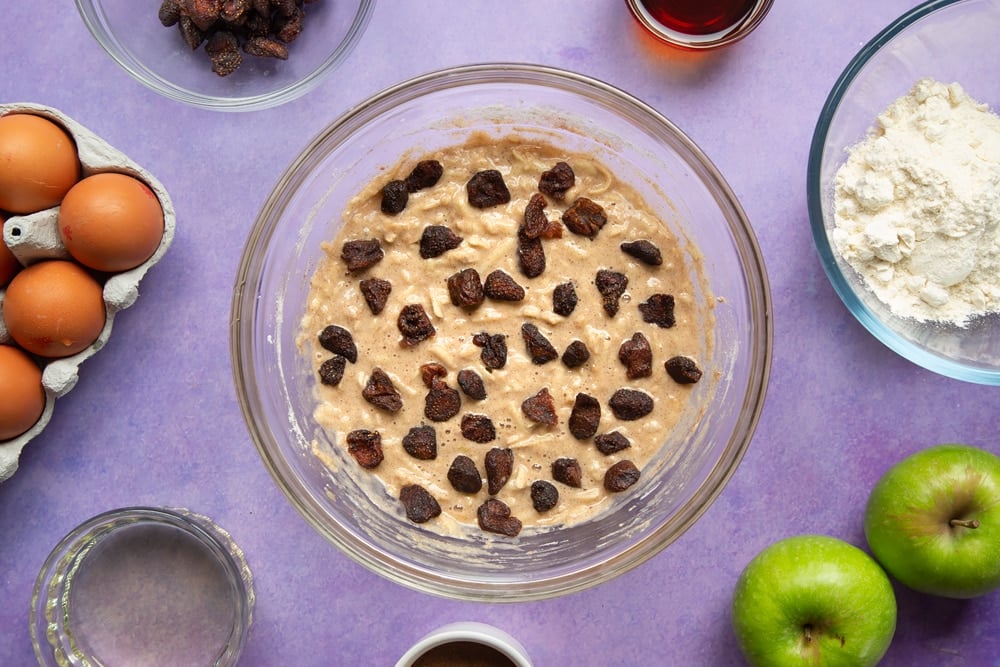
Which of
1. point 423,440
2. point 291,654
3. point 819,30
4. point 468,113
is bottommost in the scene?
point 291,654

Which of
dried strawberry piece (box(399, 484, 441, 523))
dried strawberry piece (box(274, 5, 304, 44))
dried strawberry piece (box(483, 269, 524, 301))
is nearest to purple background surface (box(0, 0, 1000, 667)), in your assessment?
dried strawberry piece (box(274, 5, 304, 44))

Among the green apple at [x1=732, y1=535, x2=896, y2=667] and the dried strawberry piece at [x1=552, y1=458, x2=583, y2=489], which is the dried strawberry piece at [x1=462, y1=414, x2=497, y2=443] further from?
the green apple at [x1=732, y1=535, x2=896, y2=667]

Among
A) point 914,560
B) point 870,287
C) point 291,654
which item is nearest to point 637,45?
point 870,287

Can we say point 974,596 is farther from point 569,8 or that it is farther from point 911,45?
point 569,8

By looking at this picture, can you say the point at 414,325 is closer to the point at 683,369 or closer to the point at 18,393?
the point at 683,369

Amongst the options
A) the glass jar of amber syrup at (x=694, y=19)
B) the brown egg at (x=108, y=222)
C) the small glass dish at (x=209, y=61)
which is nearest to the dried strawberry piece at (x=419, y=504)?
the brown egg at (x=108, y=222)

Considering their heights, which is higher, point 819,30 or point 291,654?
point 819,30

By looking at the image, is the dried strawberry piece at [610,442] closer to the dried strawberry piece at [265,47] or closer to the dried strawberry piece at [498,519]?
the dried strawberry piece at [498,519]
